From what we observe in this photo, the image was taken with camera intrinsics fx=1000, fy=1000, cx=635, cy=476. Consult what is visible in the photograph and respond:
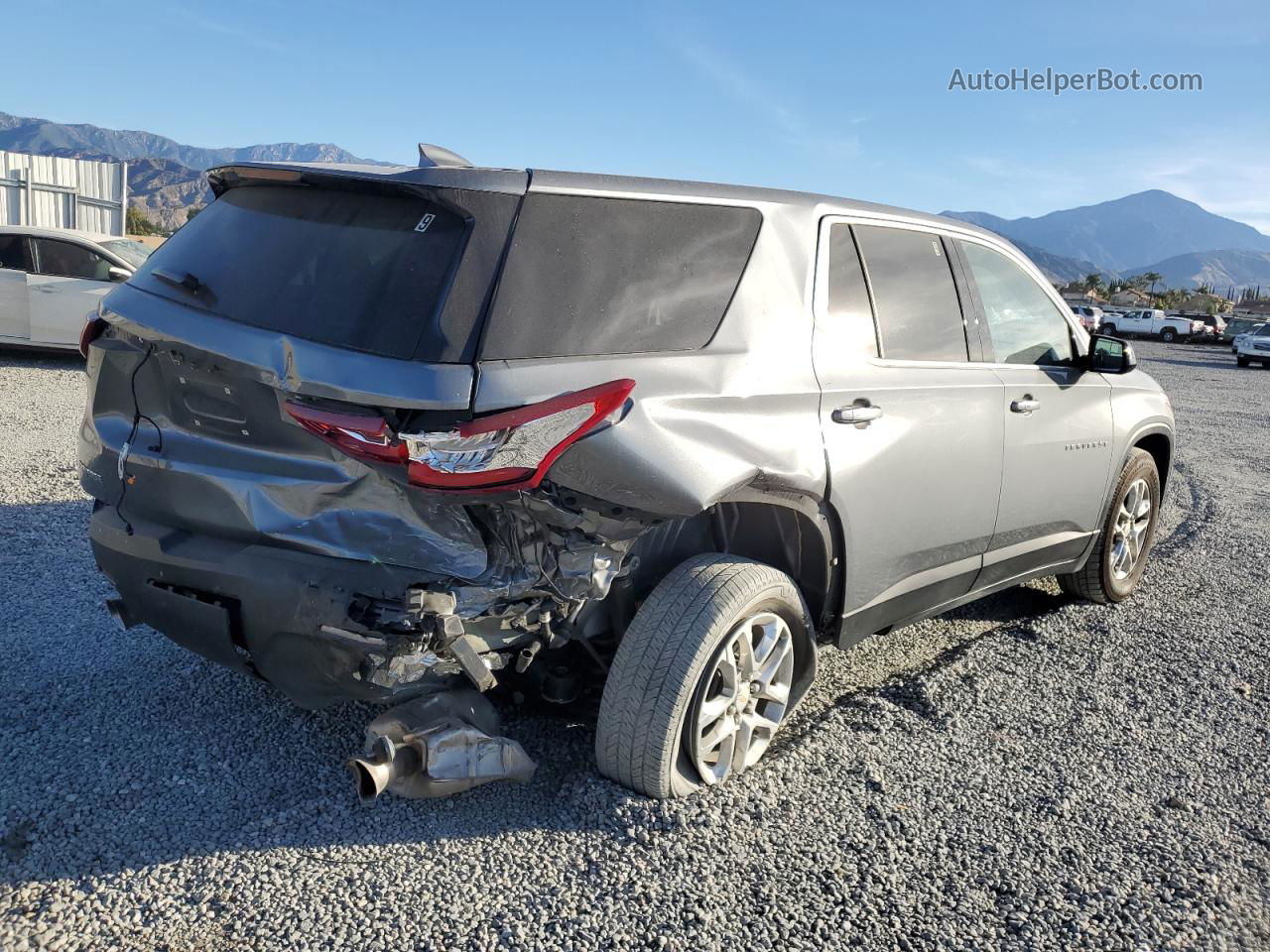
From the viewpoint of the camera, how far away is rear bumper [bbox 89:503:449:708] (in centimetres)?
247

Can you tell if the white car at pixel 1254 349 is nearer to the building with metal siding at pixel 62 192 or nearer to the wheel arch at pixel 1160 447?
the wheel arch at pixel 1160 447

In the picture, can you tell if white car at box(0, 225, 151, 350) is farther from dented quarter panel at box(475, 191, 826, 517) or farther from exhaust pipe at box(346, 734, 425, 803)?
dented quarter panel at box(475, 191, 826, 517)

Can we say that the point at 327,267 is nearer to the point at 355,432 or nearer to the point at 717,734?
the point at 355,432

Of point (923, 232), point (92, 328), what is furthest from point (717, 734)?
point (92, 328)

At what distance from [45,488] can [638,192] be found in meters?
5.10

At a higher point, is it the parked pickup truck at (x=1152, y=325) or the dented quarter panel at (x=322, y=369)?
the parked pickup truck at (x=1152, y=325)

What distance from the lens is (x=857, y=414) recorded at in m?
3.18

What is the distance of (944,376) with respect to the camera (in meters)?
3.63

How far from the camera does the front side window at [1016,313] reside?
4047 millimetres

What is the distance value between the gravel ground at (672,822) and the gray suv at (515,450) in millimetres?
207

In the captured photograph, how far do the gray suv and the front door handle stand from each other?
1 cm

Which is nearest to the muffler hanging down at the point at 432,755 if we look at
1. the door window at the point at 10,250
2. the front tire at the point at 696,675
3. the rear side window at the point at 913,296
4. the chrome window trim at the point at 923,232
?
the front tire at the point at 696,675

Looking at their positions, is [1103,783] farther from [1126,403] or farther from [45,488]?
[45,488]

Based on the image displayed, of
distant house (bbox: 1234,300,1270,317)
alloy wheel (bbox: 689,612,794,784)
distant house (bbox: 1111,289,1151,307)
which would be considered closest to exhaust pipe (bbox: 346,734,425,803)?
alloy wheel (bbox: 689,612,794,784)
